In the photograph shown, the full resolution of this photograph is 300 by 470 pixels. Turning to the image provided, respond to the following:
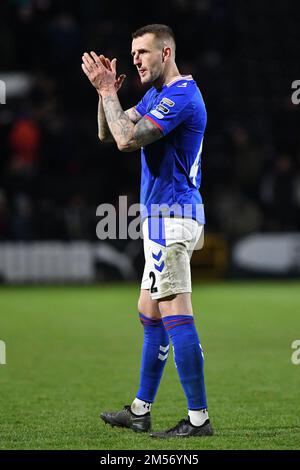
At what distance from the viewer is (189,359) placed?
5.66 metres

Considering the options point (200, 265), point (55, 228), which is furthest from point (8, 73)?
point (200, 265)

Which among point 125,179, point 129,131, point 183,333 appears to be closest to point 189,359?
point 183,333

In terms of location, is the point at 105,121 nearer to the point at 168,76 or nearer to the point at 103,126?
the point at 103,126

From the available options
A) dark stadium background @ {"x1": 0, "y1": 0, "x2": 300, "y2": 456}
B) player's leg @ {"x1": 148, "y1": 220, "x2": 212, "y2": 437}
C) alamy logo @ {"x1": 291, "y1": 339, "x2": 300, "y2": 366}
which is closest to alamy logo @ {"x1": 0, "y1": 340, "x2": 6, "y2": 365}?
dark stadium background @ {"x1": 0, "y1": 0, "x2": 300, "y2": 456}

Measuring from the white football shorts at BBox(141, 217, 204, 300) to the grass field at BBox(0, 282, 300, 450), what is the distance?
0.86 metres

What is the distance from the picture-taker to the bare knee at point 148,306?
596 centimetres

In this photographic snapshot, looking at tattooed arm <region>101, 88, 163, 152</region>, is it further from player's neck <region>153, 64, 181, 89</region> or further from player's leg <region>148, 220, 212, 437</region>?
player's leg <region>148, 220, 212, 437</region>

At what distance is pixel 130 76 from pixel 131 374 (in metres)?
10.8

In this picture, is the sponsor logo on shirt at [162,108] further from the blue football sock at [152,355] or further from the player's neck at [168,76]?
the blue football sock at [152,355]

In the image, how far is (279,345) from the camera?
32.1 feet

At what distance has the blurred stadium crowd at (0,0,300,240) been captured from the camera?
1731cm

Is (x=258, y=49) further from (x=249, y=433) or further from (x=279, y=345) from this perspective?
(x=249, y=433)

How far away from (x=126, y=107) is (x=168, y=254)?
11.3m

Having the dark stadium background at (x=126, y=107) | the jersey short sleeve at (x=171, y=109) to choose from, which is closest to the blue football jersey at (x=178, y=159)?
the jersey short sleeve at (x=171, y=109)
